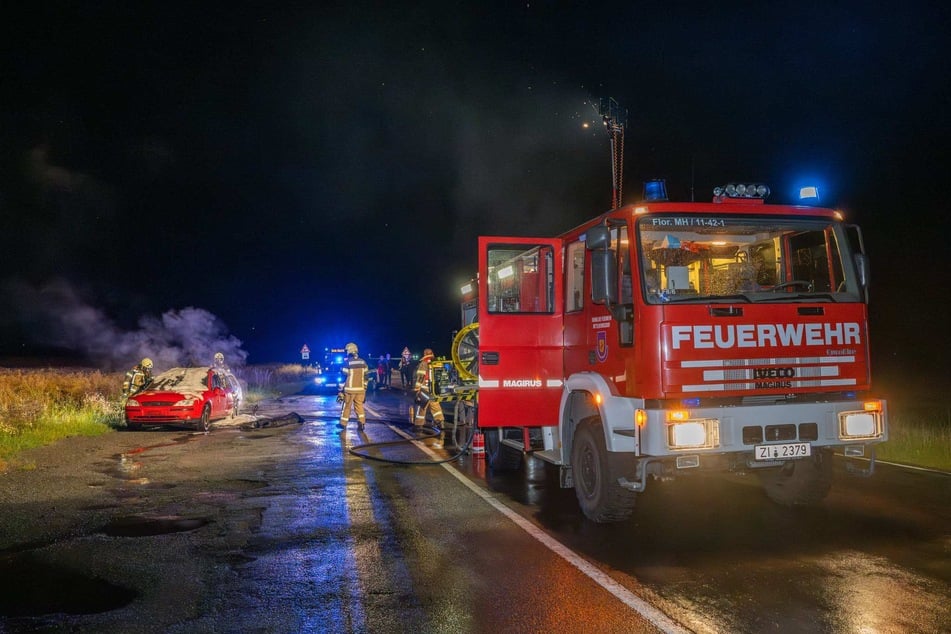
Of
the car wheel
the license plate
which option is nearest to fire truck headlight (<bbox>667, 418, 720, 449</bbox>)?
the license plate

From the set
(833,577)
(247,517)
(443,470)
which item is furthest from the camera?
(443,470)

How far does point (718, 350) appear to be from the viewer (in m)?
6.44

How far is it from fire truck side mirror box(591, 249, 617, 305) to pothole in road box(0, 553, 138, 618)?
4.24 metres

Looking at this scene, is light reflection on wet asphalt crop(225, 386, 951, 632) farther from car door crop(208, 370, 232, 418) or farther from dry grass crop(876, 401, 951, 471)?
car door crop(208, 370, 232, 418)

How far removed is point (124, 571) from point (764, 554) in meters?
4.87

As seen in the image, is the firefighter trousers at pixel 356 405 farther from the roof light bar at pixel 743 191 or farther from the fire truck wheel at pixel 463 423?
the roof light bar at pixel 743 191

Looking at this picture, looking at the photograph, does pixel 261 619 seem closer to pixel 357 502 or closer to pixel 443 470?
pixel 357 502

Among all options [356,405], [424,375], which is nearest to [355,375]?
[356,405]

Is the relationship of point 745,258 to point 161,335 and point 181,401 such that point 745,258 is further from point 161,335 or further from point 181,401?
point 161,335

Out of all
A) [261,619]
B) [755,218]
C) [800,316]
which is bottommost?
[261,619]

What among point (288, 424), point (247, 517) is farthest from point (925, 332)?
point (247, 517)

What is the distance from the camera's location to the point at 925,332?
147 feet

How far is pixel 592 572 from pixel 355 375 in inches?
449

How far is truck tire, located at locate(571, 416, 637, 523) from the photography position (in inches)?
265
